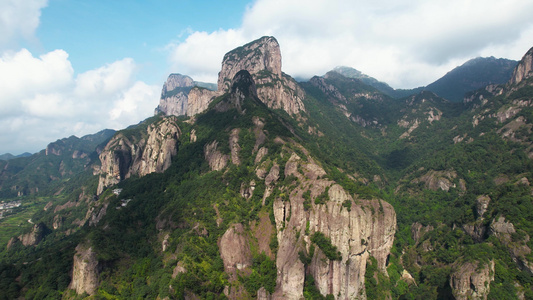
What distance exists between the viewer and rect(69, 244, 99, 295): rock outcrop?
246 feet

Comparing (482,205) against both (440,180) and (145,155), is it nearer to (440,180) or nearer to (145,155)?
(440,180)

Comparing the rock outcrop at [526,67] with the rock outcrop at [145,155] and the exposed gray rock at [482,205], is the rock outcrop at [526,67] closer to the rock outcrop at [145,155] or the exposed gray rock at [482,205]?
the exposed gray rock at [482,205]

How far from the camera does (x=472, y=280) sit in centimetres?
7100

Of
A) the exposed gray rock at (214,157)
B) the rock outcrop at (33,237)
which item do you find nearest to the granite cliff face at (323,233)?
the exposed gray rock at (214,157)

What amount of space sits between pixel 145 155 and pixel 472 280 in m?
155

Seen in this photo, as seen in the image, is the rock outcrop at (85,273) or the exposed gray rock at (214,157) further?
the exposed gray rock at (214,157)

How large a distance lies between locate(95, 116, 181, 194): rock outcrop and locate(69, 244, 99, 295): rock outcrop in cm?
6585

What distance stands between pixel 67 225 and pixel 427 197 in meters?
213

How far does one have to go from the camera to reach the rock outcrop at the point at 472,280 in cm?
6981

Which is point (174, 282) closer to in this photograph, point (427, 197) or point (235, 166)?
point (235, 166)

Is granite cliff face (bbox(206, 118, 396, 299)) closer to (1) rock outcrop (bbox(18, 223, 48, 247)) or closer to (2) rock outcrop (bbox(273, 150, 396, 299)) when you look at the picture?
(2) rock outcrop (bbox(273, 150, 396, 299))

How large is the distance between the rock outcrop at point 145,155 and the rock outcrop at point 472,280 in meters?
128

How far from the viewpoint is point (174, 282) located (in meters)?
66.7

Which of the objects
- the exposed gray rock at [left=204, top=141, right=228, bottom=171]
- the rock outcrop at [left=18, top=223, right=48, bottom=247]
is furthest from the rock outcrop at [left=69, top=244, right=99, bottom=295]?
the rock outcrop at [left=18, top=223, right=48, bottom=247]
